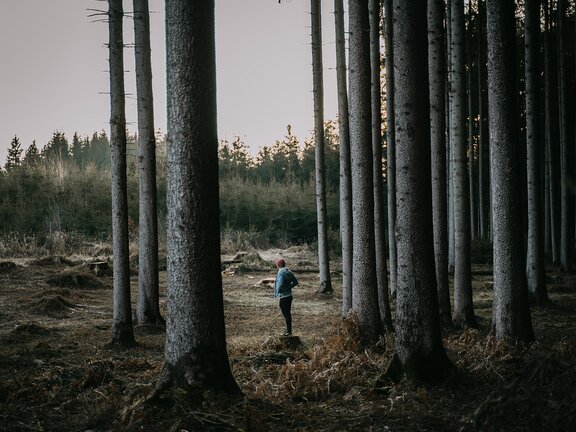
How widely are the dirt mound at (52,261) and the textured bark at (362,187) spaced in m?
16.4

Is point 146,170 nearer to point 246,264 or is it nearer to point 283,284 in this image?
point 283,284

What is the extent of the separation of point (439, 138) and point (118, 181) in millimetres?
6422

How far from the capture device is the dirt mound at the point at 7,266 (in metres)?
19.4

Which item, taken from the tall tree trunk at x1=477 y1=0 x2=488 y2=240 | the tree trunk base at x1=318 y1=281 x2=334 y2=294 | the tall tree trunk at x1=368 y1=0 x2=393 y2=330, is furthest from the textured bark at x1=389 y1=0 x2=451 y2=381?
the tall tree trunk at x1=477 y1=0 x2=488 y2=240

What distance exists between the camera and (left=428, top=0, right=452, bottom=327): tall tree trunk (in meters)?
10.0

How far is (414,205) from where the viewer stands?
6.40 meters

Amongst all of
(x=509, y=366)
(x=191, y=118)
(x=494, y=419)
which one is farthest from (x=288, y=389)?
(x=494, y=419)

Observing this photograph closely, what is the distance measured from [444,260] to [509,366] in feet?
10.9

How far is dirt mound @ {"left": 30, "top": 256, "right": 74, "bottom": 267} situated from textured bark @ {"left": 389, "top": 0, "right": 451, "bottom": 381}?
18.6 meters

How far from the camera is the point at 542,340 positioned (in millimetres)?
8750

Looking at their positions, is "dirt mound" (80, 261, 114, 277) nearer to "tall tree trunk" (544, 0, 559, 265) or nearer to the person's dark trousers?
the person's dark trousers

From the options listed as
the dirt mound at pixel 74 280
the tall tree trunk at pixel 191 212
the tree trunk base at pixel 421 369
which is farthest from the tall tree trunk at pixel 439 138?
the dirt mound at pixel 74 280

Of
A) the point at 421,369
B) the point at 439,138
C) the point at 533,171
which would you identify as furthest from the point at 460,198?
the point at 421,369

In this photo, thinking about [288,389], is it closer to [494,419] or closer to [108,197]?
[494,419]
